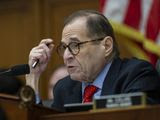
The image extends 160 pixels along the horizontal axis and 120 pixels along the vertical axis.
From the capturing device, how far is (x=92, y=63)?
3.57 m

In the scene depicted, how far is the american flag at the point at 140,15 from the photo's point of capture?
475 cm

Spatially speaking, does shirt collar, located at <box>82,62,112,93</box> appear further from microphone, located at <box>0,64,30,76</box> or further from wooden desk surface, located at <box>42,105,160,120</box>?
wooden desk surface, located at <box>42,105,160,120</box>

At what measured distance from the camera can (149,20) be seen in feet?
15.8

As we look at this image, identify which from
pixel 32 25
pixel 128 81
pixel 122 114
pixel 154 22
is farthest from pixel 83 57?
pixel 32 25

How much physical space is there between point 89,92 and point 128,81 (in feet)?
0.84

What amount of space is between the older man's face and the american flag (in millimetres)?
1141

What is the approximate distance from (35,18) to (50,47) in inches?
103

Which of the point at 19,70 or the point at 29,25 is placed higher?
the point at 19,70

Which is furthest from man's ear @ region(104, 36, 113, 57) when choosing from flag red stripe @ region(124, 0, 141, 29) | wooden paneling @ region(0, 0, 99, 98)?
wooden paneling @ region(0, 0, 99, 98)

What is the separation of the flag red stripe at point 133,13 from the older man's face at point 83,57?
1343 mm

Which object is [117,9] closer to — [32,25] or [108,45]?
[108,45]

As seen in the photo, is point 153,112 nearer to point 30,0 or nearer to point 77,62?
point 77,62

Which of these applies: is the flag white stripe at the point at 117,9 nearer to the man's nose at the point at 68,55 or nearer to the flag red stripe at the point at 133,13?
the flag red stripe at the point at 133,13

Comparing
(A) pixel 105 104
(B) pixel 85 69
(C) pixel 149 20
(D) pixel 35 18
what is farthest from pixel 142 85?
(D) pixel 35 18
